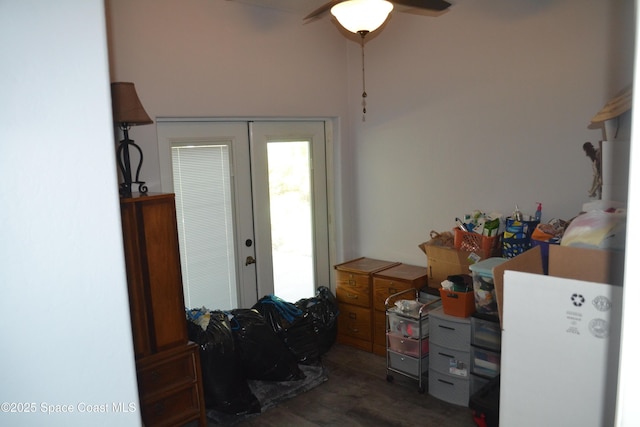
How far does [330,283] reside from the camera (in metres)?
4.58

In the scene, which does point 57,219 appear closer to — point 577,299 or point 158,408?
point 577,299

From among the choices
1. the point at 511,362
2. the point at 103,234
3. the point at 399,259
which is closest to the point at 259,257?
the point at 399,259

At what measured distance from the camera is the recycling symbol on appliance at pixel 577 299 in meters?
1.21

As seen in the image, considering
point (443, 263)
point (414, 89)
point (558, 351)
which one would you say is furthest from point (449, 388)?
point (414, 89)

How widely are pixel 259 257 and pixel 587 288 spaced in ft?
9.85

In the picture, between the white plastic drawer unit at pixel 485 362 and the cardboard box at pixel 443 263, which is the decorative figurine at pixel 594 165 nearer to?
the cardboard box at pixel 443 263

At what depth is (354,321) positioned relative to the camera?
13.6 ft

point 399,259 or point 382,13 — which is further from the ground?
point 382,13

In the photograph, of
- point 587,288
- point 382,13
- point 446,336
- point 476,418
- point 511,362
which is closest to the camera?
point 587,288

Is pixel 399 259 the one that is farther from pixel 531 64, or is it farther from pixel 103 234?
pixel 103 234

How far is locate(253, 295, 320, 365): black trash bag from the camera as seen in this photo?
363 centimetres

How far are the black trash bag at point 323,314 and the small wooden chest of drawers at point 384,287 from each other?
0.38 m

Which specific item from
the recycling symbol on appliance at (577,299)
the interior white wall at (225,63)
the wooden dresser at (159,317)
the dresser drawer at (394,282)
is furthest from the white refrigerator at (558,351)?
the interior white wall at (225,63)

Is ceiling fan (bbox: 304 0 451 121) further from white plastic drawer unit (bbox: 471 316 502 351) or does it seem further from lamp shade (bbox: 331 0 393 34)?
white plastic drawer unit (bbox: 471 316 502 351)
